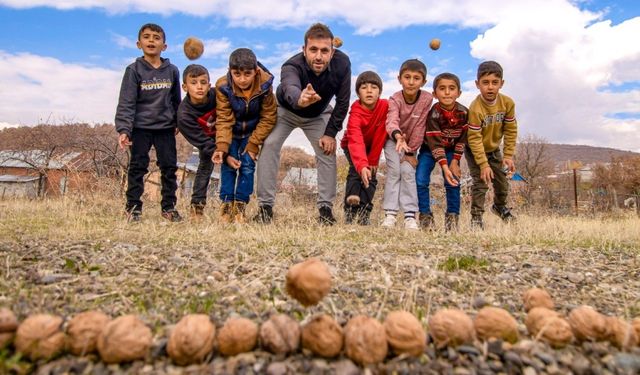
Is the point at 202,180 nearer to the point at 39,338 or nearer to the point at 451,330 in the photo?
the point at 39,338

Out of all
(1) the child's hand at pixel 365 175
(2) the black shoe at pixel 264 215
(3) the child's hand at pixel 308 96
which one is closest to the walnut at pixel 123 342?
(3) the child's hand at pixel 308 96

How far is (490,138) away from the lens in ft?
17.4

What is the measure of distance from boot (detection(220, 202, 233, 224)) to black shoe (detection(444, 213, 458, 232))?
2.26 m

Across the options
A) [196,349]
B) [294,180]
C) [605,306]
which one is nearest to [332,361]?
[196,349]

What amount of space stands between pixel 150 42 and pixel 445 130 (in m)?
3.48

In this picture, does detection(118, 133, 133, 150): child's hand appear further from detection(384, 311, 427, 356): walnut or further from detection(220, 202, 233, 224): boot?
detection(384, 311, 427, 356): walnut

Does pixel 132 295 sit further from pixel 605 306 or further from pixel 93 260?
pixel 605 306

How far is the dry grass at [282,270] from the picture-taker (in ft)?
5.73

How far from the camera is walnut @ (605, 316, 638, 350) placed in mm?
1351

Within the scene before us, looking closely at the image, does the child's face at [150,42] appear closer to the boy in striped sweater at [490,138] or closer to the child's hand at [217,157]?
the child's hand at [217,157]

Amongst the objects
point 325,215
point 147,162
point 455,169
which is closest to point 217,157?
point 147,162

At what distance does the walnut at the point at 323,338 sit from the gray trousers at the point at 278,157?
3675mm

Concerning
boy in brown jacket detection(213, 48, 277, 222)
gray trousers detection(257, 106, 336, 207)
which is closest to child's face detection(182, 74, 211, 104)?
boy in brown jacket detection(213, 48, 277, 222)

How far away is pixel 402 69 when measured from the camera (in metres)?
5.11
